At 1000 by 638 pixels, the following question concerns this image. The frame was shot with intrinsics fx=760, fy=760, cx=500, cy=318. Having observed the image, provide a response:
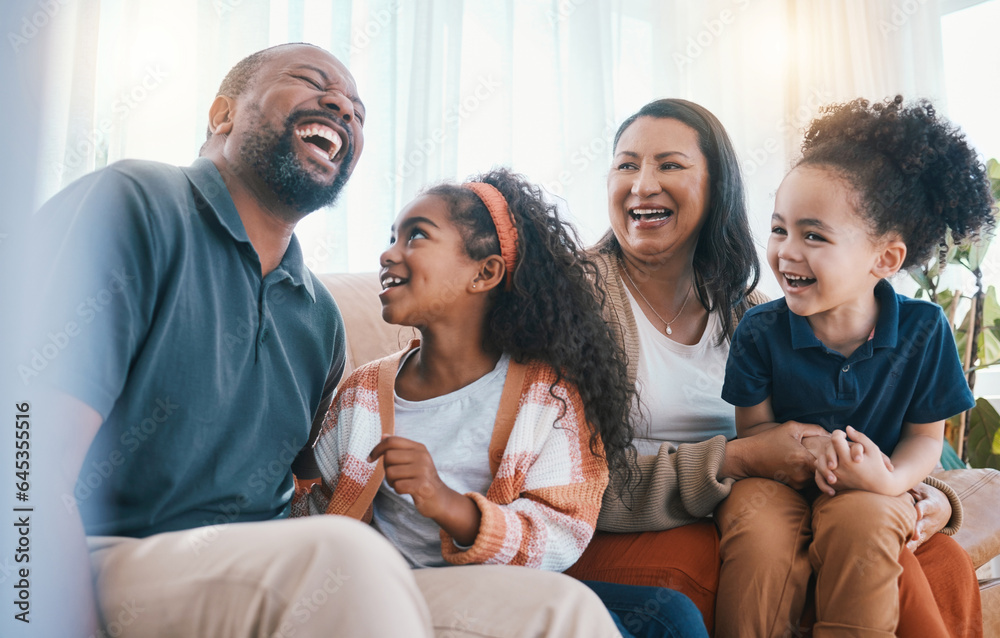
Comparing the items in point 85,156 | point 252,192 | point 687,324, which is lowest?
point 687,324

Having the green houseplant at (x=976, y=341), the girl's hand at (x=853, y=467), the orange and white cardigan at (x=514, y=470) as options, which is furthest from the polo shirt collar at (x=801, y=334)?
the green houseplant at (x=976, y=341)

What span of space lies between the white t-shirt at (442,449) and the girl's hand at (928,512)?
0.63 metres

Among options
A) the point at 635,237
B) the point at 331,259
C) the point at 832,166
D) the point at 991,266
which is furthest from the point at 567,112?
the point at 991,266

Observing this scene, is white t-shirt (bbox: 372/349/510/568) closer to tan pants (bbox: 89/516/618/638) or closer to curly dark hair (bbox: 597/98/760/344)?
tan pants (bbox: 89/516/618/638)

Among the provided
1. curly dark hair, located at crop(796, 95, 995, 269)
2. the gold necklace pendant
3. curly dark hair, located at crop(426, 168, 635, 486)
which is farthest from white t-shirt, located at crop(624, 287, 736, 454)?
curly dark hair, located at crop(796, 95, 995, 269)

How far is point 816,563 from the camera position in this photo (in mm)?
1077

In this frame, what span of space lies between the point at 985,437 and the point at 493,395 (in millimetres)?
2190

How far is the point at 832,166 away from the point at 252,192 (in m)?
0.90

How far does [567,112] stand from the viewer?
8.63 ft

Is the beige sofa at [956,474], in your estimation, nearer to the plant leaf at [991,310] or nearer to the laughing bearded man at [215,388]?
the laughing bearded man at [215,388]

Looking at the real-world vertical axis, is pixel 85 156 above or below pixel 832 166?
above

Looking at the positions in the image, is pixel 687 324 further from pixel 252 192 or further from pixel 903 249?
pixel 252 192

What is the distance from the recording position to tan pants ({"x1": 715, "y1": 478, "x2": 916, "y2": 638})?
100 centimetres

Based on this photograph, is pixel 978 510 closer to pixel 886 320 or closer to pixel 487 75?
pixel 886 320
